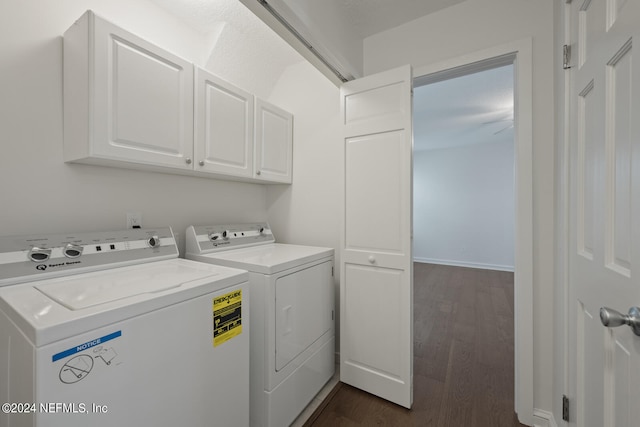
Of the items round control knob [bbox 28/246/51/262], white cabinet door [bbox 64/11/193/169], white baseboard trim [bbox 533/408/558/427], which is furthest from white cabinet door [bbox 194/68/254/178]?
white baseboard trim [bbox 533/408/558/427]

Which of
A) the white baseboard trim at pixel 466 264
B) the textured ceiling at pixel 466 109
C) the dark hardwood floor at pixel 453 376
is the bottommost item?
the dark hardwood floor at pixel 453 376

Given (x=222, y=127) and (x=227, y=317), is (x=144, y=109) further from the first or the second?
(x=227, y=317)

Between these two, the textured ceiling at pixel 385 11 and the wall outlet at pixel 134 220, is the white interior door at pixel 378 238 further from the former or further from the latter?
the wall outlet at pixel 134 220

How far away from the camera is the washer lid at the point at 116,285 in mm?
876

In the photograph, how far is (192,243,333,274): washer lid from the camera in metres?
1.43

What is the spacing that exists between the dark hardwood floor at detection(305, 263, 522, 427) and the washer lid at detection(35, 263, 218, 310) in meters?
1.19

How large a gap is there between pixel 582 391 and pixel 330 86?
89.7 inches

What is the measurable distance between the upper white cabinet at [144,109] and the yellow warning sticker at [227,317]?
0.83m

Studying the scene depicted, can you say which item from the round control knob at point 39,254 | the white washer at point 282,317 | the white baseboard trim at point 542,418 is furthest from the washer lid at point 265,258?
the white baseboard trim at point 542,418

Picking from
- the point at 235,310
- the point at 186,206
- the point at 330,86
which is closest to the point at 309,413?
the point at 235,310

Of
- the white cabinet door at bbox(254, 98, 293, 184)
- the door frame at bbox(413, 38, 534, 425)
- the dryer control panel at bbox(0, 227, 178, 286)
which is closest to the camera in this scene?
the dryer control panel at bbox(0, 227, 178, 286)

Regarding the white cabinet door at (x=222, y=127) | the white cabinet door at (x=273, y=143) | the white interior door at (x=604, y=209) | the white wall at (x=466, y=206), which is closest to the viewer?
the white interior door at (x=604, y=209)

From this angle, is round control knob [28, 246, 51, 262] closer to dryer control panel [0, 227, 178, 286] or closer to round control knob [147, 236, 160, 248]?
dryer control panel [0, 227, 178, 286]

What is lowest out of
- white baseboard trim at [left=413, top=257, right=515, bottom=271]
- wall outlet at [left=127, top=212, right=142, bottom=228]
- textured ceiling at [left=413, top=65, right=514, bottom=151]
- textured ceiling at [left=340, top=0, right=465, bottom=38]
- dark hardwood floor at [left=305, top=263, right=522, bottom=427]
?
dark hardwood floor at [left=305, top=263, right=522, bottom=427]
